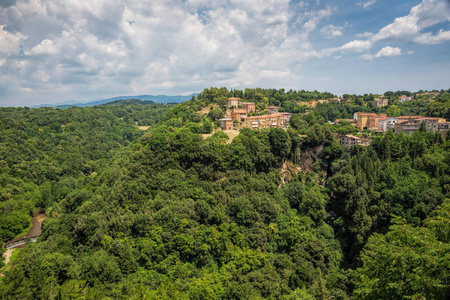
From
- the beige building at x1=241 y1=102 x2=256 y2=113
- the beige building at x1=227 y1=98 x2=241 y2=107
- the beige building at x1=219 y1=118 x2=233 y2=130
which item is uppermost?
Answer: the beige building at x1=227 y1=98 x2=241 y2=107

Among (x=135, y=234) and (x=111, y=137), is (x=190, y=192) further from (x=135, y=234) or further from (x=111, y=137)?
(x=111, y=137)

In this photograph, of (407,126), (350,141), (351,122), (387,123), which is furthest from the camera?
(351,122)

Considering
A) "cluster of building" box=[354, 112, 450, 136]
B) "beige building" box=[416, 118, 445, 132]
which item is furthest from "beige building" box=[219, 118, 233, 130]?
"beige building" box=[416, 118, 445, 132]

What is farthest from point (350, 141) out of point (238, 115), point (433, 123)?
point (238, 115)

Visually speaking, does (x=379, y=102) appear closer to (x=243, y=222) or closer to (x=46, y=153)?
(x=243, y=222)

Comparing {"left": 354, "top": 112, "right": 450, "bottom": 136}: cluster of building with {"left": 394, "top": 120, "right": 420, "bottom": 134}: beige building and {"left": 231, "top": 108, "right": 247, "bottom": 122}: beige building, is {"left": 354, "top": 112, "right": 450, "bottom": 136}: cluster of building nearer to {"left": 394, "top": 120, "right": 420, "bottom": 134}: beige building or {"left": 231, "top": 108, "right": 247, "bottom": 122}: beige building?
{"left": 394, "top": 120, "right": 420, "bottom": 134}: beige building
